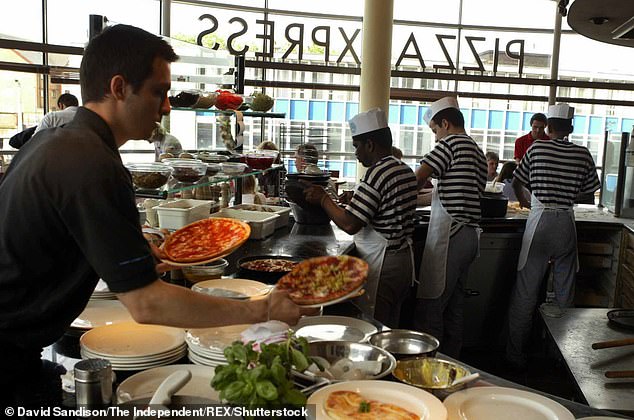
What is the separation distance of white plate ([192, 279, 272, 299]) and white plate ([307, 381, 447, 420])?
91 centimetres

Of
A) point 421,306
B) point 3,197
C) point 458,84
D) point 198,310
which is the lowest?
point 421,306

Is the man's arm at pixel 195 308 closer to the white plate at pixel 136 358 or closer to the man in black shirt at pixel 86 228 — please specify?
the man in black shirt at pixel 86 228

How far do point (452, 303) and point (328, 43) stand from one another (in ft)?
17.2

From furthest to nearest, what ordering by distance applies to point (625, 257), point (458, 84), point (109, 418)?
1. point (458, 84)
2. point (625, 257)
3. point (109, 418)

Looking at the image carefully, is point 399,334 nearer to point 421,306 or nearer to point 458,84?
point 421,306

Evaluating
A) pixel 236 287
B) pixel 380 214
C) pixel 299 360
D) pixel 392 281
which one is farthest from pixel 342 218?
pixel 299 360

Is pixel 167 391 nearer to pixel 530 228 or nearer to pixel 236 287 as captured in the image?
pixel 236 287

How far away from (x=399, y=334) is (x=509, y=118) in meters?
7.96

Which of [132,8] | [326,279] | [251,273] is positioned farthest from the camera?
[132,8]

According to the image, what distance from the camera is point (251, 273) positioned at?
2.78 metres

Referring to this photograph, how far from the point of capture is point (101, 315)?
2.12 metres

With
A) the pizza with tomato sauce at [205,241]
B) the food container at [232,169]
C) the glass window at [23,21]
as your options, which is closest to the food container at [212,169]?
the food container at [232,169]

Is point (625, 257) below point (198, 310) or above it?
below

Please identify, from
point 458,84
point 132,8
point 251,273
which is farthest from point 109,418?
point 458,84
